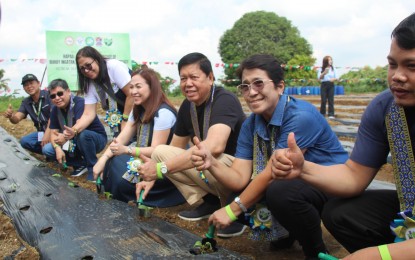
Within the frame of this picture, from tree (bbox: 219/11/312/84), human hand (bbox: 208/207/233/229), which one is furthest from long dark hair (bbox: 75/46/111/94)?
tree (bbox: 219/11/312/84)

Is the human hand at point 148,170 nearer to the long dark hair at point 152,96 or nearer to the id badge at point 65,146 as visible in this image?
the long dark hair at point 152,96

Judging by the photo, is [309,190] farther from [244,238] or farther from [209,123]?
[209,123]

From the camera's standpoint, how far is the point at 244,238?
2.43 m

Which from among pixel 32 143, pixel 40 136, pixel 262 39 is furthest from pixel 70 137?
pixel 262 39

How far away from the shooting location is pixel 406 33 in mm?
1330

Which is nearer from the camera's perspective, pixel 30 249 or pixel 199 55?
pixel 30 249

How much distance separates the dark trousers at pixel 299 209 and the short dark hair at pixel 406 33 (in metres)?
0.80

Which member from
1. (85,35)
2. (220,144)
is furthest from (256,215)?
(85,35)

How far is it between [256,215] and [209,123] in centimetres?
72

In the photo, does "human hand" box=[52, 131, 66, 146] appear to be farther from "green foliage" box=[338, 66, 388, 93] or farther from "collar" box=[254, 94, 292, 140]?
"green foliage" box=[338, 66, 388, 93]

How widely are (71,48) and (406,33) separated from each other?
7679 millimetres

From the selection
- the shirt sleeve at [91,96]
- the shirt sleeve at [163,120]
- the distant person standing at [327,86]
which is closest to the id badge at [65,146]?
A: the shirt sleeve at [91,96]

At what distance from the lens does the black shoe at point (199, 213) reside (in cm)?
274

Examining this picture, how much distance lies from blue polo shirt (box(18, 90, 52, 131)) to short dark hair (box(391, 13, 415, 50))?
4351 mm
